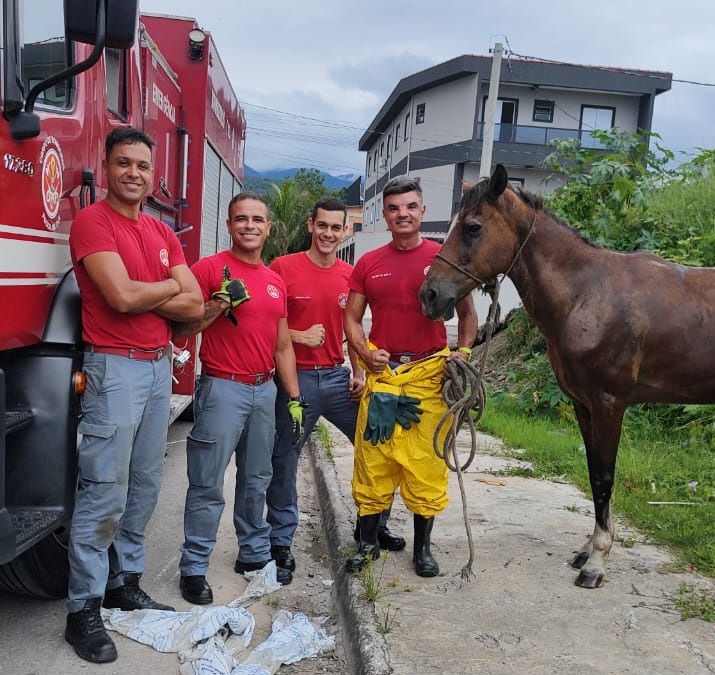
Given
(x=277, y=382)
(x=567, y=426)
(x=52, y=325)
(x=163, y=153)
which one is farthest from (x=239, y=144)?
(x=52, y=325)

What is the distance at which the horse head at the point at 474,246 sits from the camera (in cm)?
351

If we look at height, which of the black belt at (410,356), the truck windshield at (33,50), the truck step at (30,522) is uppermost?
the truck windshield at (33,50)

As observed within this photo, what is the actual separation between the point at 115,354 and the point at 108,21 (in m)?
1.28

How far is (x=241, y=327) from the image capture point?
11.6 feet

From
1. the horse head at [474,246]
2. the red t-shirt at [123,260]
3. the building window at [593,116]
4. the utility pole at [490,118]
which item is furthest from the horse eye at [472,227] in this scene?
the building window at [593,116]

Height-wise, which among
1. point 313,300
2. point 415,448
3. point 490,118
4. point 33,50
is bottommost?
point 415,448

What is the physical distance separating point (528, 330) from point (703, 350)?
5436 millimetres

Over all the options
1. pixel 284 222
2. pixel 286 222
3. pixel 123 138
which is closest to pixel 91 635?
pixel 123 138

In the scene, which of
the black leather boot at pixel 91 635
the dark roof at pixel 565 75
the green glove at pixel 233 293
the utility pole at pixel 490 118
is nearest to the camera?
the black leather boot at pixel 91 635

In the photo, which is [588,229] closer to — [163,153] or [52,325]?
[163,153]

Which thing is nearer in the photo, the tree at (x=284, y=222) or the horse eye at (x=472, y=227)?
the horse eye at (x=472, y=227)

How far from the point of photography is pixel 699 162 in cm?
885

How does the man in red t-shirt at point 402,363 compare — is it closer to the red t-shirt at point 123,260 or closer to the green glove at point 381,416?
the green glove at point 381,416

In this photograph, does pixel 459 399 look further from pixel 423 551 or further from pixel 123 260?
pixel 123 260
